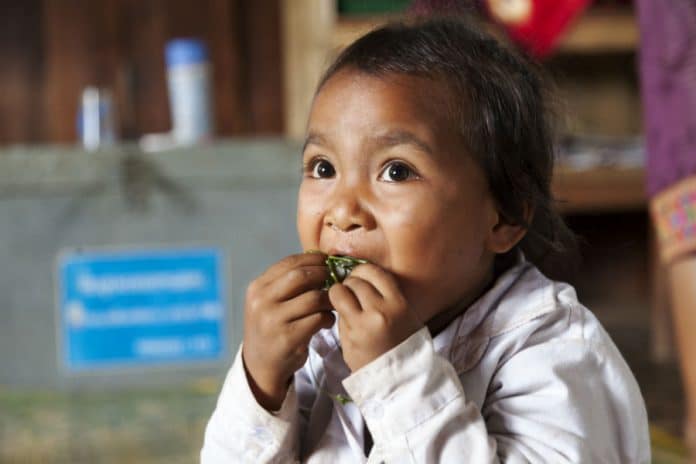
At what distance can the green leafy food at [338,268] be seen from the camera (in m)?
0.63

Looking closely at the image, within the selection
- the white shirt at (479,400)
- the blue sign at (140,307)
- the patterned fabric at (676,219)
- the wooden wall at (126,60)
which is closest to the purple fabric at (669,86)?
the patterned fabric at (676,219)

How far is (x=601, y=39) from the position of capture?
2.43 m

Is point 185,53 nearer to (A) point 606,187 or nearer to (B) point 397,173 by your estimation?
(A) point 606,187

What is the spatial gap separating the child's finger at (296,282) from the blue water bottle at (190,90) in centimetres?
135

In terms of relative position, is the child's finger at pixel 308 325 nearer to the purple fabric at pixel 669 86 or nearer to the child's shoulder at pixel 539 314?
the child's shoulder at pixel 539 314

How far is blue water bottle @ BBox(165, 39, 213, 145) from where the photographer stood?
194 centimetres

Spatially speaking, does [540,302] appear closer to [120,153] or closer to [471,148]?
[471,148]

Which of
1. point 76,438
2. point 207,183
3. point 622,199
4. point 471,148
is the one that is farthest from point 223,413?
point 622,199

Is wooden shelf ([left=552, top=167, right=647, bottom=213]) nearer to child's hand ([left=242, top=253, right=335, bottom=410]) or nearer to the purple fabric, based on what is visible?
the purple fabric

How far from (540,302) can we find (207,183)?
4.33 feet

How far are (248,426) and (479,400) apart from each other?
0.17 m

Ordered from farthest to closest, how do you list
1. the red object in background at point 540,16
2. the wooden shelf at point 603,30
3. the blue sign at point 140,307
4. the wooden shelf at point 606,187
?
the wooden shelf at point 603,30 → the wooden shelf at point 606,187 → the blue sign at point 140,307 → the red object in background at point 540,16

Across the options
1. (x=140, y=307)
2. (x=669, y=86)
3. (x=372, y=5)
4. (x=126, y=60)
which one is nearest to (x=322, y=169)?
(x=669, y=86)

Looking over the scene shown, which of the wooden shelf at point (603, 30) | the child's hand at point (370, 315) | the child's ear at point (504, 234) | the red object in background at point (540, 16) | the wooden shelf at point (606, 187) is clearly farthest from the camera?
the wooden shelf at point (603, 30)
